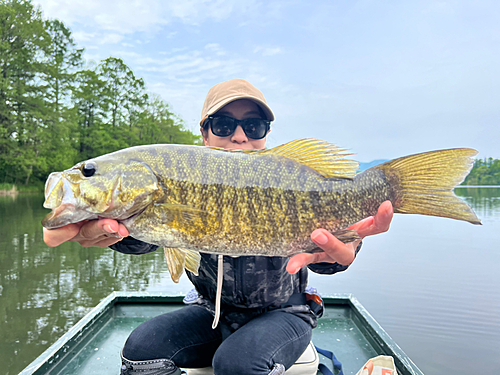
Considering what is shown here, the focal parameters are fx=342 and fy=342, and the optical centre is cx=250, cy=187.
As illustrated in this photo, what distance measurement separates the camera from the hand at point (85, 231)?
192 cm

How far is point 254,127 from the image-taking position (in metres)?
3.36

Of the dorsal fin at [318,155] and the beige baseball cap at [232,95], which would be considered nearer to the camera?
the dorsal fin at [318,155]

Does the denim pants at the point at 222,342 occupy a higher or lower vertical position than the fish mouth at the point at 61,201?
lower

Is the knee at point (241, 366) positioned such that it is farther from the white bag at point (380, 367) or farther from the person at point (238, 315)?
the white bag at point (380, 367)

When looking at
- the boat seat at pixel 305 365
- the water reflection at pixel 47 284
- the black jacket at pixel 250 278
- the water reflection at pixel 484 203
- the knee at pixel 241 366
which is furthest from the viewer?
the water reflection at pixel 484 203

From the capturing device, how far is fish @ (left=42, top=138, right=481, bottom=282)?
6.33 feet

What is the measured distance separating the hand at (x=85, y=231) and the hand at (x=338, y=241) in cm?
100

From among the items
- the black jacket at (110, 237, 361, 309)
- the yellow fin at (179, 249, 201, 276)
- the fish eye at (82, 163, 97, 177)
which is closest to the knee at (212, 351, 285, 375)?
the black jacket at (110, 237, 361, 309)

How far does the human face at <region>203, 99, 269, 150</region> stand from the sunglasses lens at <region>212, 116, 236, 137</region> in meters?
0.04

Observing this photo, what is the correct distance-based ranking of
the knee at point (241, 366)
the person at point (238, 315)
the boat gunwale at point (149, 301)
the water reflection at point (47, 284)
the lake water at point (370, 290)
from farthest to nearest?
the lake water at point (370, 290) < the water reflection at point (47, 284) < the boat gunwale at point (149, 301) < the knee at point (241, 366) < the person at point (238, 315)

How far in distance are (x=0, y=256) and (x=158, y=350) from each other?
10191mm

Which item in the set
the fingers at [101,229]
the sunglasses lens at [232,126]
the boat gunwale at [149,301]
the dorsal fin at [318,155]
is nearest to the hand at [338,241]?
the dorsal fin at [318,155]

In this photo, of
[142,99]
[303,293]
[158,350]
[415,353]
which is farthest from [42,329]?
[142,99]

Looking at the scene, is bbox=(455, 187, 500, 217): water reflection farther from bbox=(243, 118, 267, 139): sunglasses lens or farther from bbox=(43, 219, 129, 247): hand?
bbox=(43, 219, 129, 247): hand
